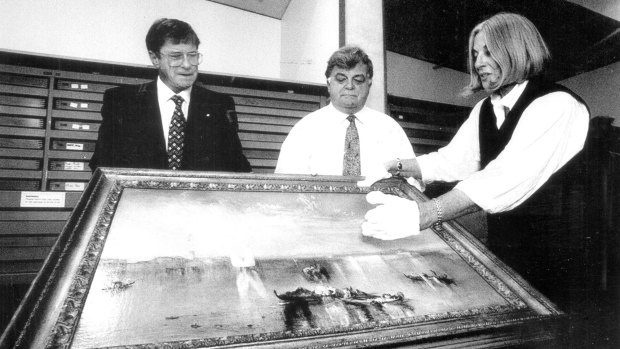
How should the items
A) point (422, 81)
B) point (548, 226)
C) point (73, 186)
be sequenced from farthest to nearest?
point (422, 81) < point (73, 186) < point (548, 226)

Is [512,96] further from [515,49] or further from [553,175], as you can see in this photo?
[553,175]

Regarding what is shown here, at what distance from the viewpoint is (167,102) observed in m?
2.18

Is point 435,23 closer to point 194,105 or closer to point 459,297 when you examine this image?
point 194,105

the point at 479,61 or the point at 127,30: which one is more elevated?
the point at 127,30

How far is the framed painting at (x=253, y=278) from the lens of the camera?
84 centimetres

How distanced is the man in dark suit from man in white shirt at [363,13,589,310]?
92cm

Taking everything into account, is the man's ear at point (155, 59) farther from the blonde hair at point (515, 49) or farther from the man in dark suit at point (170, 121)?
the blonde hair at point (515, 49)

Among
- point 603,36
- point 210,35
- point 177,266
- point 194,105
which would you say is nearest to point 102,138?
point 194,105

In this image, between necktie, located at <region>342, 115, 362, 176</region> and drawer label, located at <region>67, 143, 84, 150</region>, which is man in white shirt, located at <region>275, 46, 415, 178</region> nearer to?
necktie, located at <region>342, 115, 362, 176</region>

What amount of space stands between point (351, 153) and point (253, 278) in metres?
1.60

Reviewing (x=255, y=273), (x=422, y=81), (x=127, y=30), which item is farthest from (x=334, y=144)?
(x=422, y=81)

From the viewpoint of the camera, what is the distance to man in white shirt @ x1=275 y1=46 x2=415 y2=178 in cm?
254

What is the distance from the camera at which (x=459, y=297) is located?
1141 mm

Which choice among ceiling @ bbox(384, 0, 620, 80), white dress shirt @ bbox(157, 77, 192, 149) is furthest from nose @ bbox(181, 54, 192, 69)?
ceiling @ bbox(384, 0, 620, 80)
